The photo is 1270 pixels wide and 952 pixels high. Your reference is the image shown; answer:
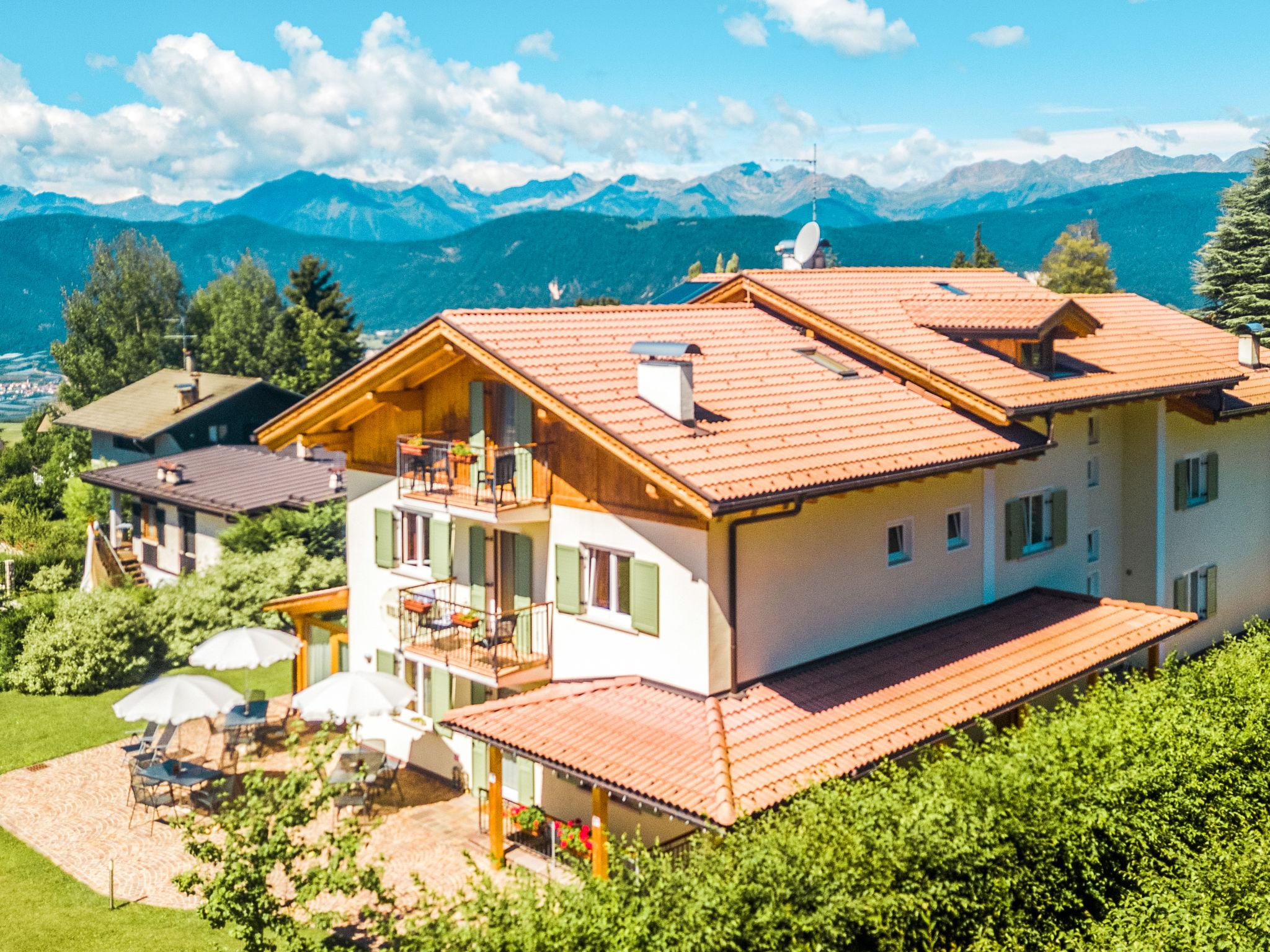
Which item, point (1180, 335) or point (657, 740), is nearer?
point (657, 740)

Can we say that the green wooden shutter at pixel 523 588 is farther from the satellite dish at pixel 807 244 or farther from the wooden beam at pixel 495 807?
the satellite dish at pixel 807 244

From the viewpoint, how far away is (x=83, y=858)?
55.6ft

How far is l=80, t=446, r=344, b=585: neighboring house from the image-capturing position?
34719 millimetres

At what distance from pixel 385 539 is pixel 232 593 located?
10.3 metres

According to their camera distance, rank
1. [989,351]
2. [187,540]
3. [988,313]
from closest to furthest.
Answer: [988,313] → [989,351] → [187,540]

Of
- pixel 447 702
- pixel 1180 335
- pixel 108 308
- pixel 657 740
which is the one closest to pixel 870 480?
pixel 657 740

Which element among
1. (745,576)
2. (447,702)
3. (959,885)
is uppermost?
(745,576)

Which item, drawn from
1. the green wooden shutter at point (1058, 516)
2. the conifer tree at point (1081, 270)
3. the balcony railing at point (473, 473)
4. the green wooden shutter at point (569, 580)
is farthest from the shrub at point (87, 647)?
the conifer tree at point (1081, 270)

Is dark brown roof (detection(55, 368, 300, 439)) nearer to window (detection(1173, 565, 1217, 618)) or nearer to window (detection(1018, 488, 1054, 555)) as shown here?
window (detection(1018, 488, 1054, 555))

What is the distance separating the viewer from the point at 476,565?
19172 mm

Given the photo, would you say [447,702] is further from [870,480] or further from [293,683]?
[870,480]

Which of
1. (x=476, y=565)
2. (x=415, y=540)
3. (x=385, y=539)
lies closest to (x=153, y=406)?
(x=385, y=539)

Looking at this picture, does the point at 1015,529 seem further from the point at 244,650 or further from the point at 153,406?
the point at 153,406

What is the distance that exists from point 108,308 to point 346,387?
64.0 m
